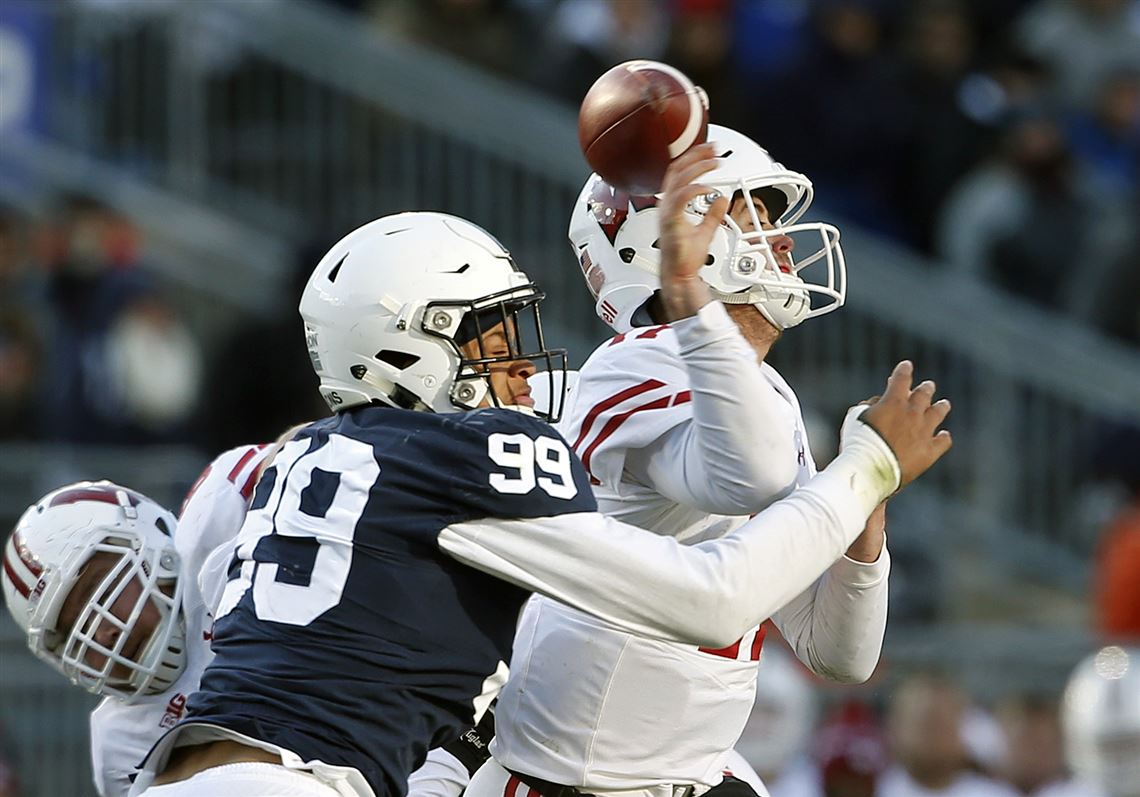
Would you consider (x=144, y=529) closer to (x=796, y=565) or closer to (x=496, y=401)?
(x=496, y=401)

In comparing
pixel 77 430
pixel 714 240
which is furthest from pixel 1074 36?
pixel 714 240

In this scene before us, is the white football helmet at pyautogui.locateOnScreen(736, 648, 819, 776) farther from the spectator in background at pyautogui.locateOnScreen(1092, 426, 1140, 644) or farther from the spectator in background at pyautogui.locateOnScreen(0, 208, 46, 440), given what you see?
the spectator in background at pyautogui.locateOnScreen(0, 208, 46, 440)

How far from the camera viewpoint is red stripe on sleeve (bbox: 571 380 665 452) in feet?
13.5

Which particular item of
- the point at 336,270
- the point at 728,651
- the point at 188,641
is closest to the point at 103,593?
the point at 188,641

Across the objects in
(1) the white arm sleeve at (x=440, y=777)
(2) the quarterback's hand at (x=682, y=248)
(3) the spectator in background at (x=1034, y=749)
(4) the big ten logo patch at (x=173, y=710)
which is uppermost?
(2) the quarterback's hand at (x=682, y=248)

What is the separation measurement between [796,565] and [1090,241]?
712 cm

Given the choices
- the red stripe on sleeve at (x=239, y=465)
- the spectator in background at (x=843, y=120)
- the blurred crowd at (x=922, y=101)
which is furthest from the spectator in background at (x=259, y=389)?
the red stripe on sleeve at (x=239, y=465)

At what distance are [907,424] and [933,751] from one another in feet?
12.8

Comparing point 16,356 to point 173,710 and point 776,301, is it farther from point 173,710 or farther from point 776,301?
point 776,301

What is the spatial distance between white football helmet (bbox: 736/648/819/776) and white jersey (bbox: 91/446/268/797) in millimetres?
3025

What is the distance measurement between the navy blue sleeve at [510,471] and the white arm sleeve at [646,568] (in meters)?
0.03

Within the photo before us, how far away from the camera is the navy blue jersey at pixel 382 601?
3703mm

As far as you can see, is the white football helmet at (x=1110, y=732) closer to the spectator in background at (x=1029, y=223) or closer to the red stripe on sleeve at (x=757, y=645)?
the red stripe on sleeve at (x=757, y=645)

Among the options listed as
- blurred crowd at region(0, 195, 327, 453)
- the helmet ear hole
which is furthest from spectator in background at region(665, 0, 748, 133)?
the helmet ear hole
